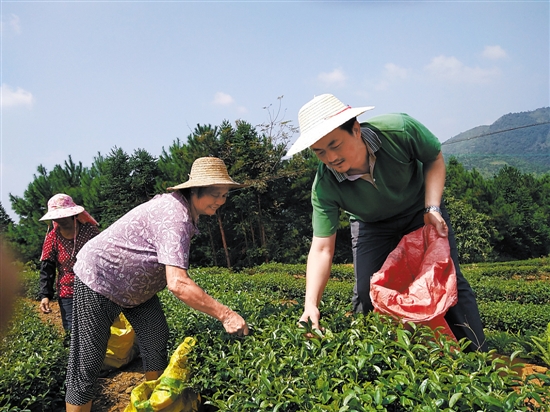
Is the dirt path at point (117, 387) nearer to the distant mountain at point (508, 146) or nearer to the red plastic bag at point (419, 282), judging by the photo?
the red plastic bag at point (419, 282)

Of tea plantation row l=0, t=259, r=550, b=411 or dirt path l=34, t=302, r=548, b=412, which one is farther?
dirt path l=34, t=302, r=548, b=412

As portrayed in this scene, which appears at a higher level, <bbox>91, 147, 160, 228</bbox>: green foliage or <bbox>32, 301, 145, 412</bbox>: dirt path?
<bbox>91, 147, 160, 228</bbox>: green foliage

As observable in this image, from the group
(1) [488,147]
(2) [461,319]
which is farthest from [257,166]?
(1) [488,147]

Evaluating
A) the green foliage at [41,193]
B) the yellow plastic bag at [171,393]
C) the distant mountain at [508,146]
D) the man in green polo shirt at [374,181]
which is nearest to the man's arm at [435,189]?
the man in green polo shirt at [374,181]

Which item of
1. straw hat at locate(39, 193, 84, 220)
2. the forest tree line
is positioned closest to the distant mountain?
the forest tree line

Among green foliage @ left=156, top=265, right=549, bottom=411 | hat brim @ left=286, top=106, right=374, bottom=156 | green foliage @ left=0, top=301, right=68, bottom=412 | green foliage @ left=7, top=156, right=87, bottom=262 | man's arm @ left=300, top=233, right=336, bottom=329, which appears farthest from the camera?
green foliage @ left=7, top=156, right=87, bottom=262

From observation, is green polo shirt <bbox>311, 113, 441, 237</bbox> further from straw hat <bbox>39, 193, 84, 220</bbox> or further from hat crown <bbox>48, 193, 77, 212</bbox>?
hat crown <bbox>48, 193, 77, 212</bbox>

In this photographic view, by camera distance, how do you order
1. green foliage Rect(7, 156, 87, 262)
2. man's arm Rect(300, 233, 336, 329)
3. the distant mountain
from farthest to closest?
the distant mountain < green foliage Rect(7, 156, 87, 262) < man's arm Rect(300, 233, 336, 329)

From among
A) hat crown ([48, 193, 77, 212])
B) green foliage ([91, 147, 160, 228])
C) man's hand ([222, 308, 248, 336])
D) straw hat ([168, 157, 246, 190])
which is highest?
green foliage ([91, 147, 160, 228])

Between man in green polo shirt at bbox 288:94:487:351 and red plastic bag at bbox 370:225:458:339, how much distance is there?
0.37 feet

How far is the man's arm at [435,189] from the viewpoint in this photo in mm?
2334

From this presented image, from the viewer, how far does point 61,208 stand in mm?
3414

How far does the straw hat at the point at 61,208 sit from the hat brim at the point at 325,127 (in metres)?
2.04

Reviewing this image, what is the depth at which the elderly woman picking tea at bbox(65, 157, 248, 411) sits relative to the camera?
225 cm
